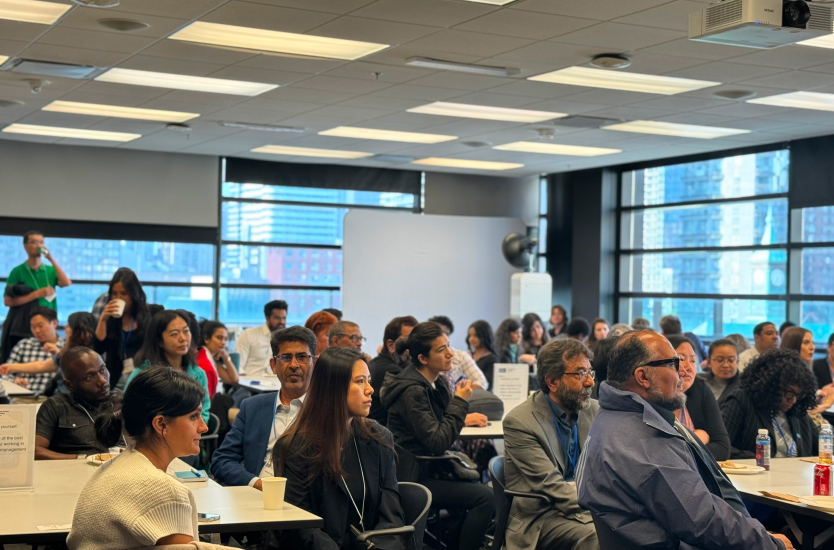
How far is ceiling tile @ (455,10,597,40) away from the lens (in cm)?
→ 598

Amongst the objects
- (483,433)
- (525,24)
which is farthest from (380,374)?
(525,24)

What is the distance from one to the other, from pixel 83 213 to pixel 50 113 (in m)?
2.51

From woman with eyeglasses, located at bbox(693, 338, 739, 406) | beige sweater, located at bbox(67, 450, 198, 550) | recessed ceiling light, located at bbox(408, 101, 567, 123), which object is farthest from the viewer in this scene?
recessed ceiling light, located at bbox(408, 101, 567, 123)

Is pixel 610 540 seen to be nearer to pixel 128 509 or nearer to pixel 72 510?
pixel 128 509

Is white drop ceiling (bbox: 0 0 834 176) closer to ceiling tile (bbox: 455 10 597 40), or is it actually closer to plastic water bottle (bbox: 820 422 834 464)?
ceiling tile (bbox: 455 10 597 40)

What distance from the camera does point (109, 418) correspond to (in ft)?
8.96

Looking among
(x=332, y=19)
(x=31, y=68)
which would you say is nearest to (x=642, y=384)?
(x=332, y=19)

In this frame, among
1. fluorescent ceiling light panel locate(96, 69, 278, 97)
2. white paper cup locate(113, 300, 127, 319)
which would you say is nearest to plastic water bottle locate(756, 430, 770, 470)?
white paper cup locate(113, 300, 127, 319)

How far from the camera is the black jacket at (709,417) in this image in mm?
4906

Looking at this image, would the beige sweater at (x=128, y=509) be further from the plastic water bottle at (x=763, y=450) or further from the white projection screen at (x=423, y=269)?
the white projection screen at (x=423, y=269)

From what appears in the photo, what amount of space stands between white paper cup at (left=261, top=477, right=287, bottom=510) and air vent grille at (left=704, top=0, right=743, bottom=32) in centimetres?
302

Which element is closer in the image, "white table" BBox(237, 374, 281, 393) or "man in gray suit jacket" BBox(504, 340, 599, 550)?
"man in gray suit jacket" BBox(504, 340, 599, 550)

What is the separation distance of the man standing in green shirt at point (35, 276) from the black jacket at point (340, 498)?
625cm

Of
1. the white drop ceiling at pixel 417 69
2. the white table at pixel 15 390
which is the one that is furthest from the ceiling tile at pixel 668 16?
the white table at pixel 15 390
